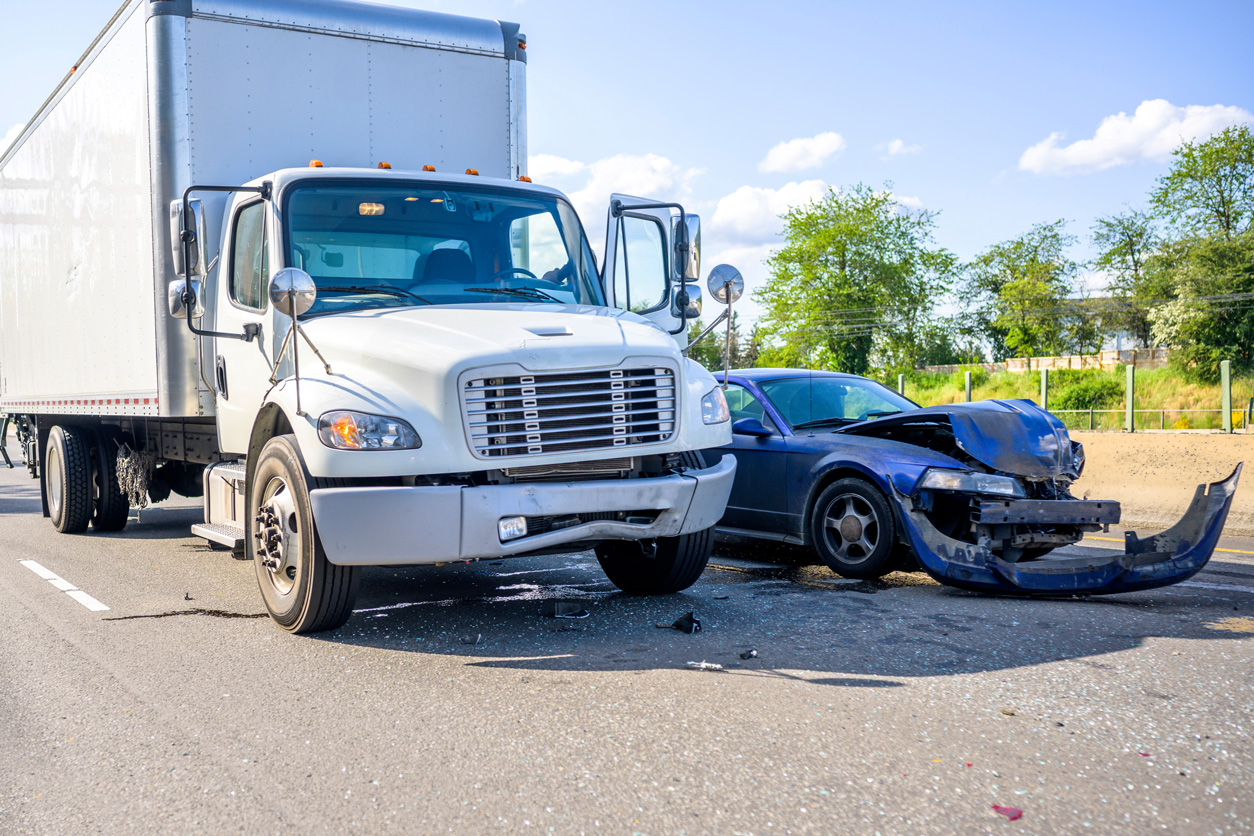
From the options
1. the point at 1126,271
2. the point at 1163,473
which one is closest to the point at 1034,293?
the point at 1126,271

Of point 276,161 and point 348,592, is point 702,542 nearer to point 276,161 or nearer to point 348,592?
point 348,592

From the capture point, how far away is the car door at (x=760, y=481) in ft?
25.2

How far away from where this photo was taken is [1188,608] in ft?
19.9

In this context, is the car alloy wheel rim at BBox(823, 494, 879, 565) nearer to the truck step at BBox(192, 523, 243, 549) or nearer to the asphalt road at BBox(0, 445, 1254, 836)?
the asphalt road at BBox(0, 445, 1254, 836)

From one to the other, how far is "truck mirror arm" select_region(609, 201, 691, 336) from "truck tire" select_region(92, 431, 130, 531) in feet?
19.8

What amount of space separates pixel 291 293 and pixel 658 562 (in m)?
2.72

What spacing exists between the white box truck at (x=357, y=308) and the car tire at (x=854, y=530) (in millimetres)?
1239

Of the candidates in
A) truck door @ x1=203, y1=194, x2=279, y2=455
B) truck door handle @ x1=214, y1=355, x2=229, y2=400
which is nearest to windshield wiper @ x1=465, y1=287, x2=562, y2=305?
truck door @ x1=203, y1=194, x2=279, y2=455

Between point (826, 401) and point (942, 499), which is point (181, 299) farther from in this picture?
point (942, 499)

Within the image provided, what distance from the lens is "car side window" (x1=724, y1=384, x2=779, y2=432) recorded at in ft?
26.4

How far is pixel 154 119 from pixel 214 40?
0.70m

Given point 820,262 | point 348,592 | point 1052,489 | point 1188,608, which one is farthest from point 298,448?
point 820,262

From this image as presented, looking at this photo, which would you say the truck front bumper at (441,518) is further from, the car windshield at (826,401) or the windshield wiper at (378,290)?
the car windshield at (826,401)

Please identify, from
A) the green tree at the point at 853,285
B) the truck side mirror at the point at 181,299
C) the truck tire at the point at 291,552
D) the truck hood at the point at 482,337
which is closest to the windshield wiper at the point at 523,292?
the truck hood at the point at 482,337
